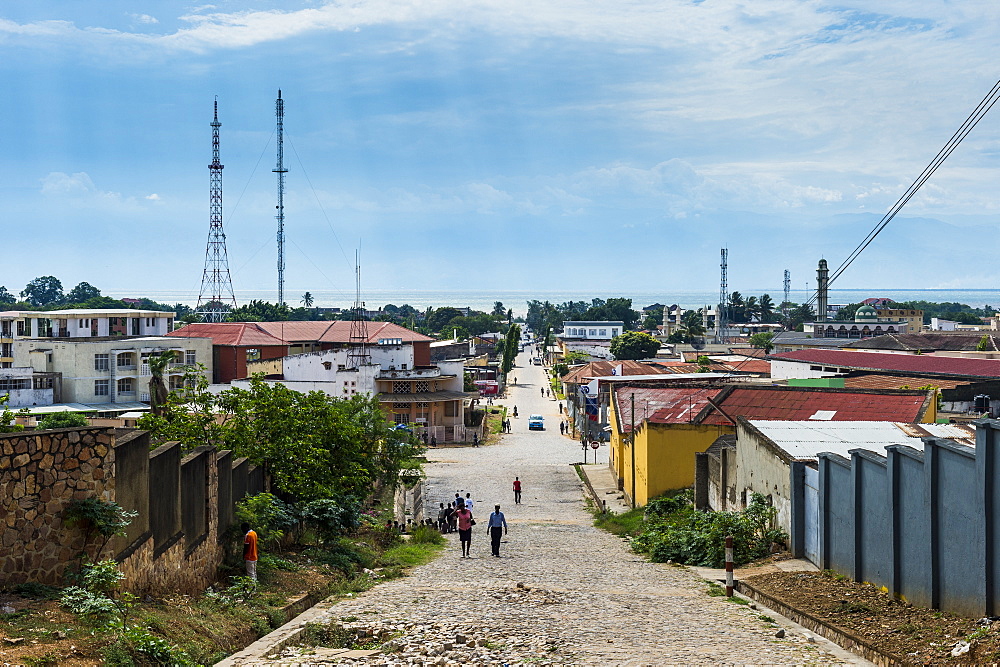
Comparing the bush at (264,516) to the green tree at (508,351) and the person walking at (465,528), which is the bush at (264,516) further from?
the green tree at (508,351)

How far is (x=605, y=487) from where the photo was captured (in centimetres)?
3856

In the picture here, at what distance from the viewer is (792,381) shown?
155 feet

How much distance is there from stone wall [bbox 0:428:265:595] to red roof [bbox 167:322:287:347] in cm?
6782

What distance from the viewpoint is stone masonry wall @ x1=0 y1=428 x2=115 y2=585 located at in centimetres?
973

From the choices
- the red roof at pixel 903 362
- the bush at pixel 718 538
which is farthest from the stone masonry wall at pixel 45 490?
the red roof at pixel 903 362

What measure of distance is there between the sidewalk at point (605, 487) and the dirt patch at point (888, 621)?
1674cm

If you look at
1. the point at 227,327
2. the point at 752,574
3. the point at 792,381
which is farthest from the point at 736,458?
the point at 227,327

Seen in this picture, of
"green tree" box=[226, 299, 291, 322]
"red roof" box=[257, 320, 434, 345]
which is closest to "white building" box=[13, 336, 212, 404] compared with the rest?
"red roof" box=[257, 320, 434, 345]

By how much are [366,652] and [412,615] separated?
2.05 meters

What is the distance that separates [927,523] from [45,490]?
9.64 metres

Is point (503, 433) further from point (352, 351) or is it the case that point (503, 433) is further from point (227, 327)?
point (227, 327)

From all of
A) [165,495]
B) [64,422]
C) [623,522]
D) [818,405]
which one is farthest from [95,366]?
[165,495]

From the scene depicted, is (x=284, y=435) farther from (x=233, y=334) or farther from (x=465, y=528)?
(x=233, y=334)

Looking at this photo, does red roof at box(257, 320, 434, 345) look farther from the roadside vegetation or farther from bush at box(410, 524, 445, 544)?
the roadside vegetation
